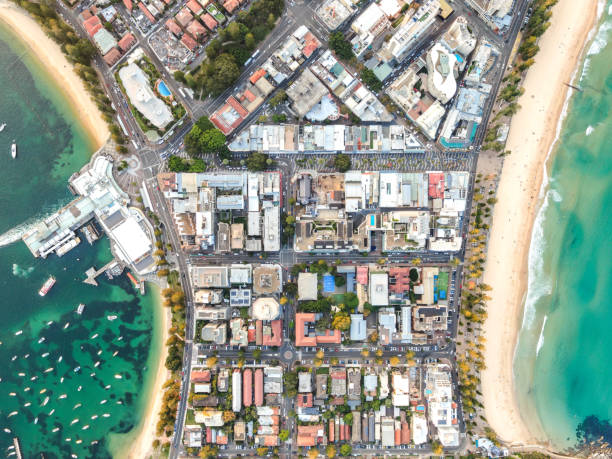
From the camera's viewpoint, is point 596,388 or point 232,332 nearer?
point 232,332

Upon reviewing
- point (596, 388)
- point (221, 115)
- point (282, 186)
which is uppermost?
point (221, 115)

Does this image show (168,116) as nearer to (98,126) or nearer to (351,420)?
(98,126)

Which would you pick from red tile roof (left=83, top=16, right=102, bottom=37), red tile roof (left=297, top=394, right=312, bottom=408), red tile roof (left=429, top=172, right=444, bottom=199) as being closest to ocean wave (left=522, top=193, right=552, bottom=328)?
red tile roof (left=429, top=172, right=444, bottom=199)

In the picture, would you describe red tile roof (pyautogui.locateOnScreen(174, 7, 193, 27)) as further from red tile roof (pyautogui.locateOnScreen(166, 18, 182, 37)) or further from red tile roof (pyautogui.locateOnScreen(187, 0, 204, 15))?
red tile roof (pyautogui.locateOnScreen(166, 18, 182, 37))

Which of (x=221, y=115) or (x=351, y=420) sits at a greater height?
(x=221, y=115)

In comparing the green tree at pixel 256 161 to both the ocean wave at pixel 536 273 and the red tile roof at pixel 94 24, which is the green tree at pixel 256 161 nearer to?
the red tile roof at pixel 94 24

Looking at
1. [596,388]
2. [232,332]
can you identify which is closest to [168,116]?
[232,332]
